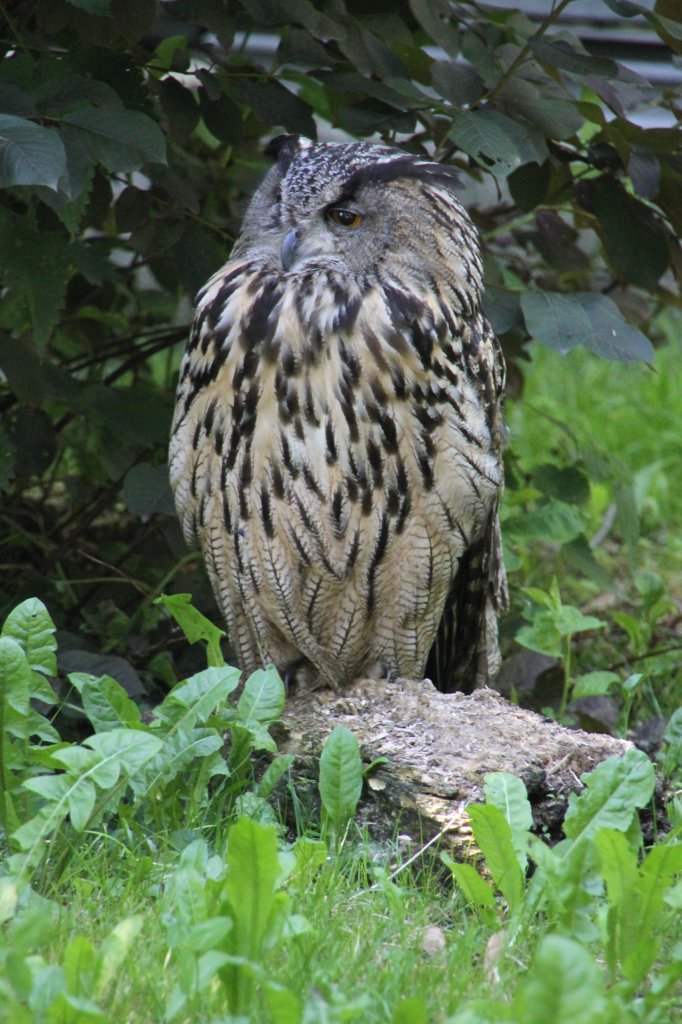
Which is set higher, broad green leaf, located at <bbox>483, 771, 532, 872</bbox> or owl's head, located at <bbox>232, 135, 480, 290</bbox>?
owl's head, located at <bbox>232, 135, 480, 290</bbox>

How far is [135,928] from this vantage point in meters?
1.65

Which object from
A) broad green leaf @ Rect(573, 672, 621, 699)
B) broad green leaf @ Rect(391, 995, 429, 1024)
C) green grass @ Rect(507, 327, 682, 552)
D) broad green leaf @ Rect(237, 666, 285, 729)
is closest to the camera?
broad green leaf @ Rect(391, 995, 429, 1024)

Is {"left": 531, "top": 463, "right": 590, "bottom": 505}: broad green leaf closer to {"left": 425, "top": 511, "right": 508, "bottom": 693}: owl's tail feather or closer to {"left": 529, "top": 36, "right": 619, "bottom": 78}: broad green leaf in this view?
{"left": 425, "top": 511, "right": 508, "bottom": 693}: owl's tail feather

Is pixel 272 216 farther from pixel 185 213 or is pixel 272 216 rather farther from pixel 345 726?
pixel 345 726

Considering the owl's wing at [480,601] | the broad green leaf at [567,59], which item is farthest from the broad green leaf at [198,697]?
the broad green leaf at [567,59]

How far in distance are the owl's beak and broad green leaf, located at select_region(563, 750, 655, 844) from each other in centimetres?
122

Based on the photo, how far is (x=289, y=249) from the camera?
2.63m

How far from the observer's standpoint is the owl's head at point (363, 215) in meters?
2.61

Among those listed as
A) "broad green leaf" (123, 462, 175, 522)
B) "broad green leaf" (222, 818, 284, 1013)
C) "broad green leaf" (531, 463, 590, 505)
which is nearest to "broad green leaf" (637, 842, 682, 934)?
"broad green leaf" (222, 818, 284, 1013)

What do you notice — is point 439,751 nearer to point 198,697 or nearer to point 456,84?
point 198,697

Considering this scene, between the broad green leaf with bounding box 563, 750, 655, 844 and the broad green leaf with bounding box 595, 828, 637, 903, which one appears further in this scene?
the broad green leaf with bounding box 563, 750, 655, 844

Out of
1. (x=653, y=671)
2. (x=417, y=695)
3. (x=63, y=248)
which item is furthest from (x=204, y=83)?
(x=653, y=671)

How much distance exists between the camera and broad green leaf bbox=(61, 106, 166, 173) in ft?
7.60

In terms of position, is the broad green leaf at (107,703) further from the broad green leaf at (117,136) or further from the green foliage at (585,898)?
the broad green leaf at (117,136)
